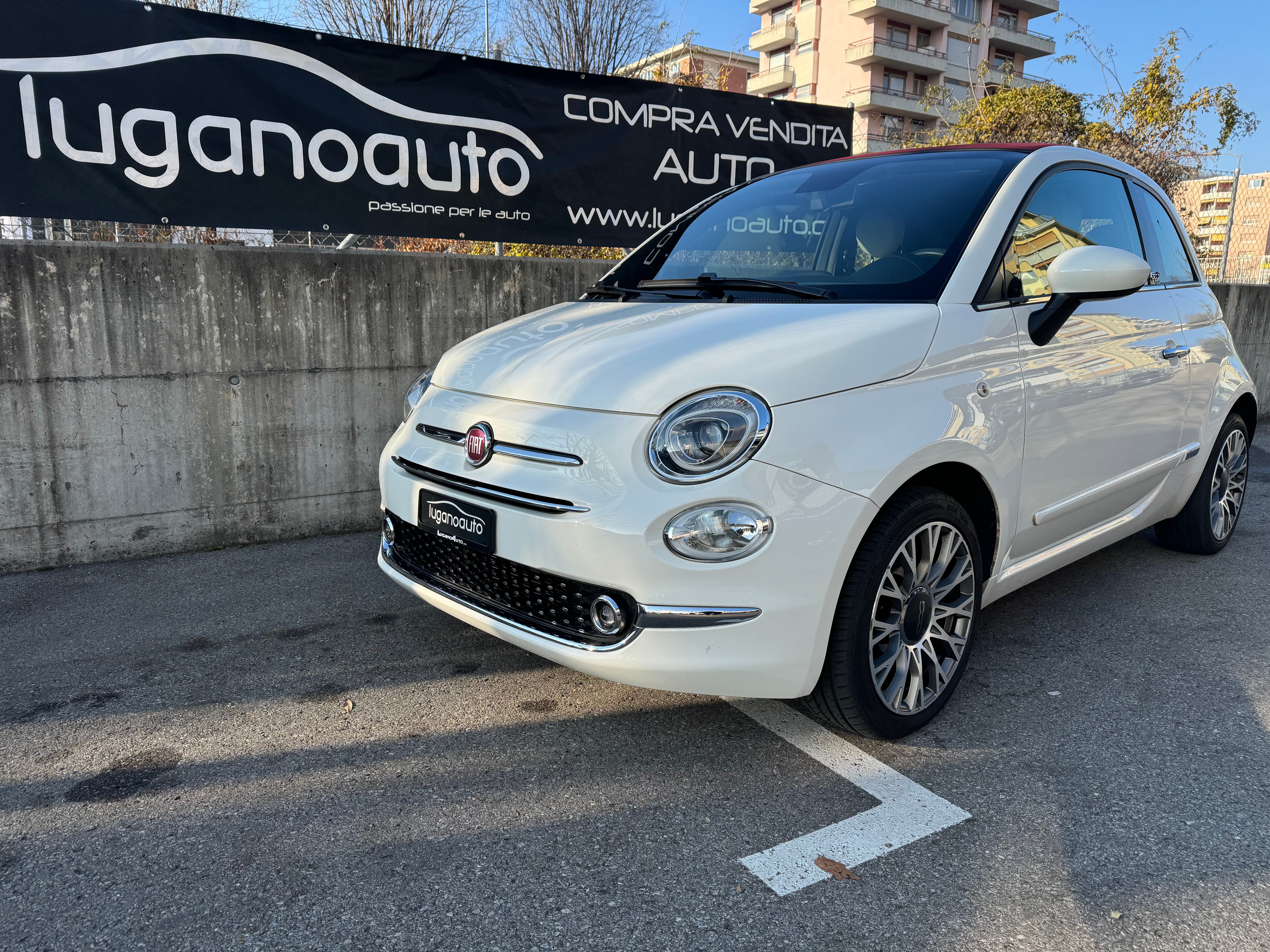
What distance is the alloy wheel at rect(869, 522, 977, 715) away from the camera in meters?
2.46

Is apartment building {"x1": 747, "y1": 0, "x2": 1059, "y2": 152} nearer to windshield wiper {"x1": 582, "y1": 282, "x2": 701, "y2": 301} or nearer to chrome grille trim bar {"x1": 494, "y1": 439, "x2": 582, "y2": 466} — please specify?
windshield wiper {"x1": 582, "y1": 282, "x2": 701, "y2": 301}

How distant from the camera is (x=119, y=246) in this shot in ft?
13.4

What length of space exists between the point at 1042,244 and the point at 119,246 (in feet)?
13.1

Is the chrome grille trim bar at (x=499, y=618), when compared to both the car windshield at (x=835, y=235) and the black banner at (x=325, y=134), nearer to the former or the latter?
the car windshield at (x=835, y=235)

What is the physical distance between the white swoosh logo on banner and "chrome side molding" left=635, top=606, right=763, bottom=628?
152 inches

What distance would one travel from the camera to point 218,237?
15.2ft

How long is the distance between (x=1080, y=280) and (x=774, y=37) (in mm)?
54073

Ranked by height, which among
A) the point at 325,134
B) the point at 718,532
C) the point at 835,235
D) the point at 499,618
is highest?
the point at 325,134

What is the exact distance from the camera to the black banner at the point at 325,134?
162 inches

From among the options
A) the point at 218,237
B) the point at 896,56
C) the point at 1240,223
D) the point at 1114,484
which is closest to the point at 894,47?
the point at 896,56

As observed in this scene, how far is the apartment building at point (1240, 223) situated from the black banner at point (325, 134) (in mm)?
6456

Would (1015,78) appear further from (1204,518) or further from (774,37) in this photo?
(1204,518)

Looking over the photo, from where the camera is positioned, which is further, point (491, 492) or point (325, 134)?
point (325, 134)

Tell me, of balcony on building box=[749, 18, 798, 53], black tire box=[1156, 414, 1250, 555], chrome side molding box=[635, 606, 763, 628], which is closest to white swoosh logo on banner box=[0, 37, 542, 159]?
chrome side molding box=[635, 606, 763, 628]
